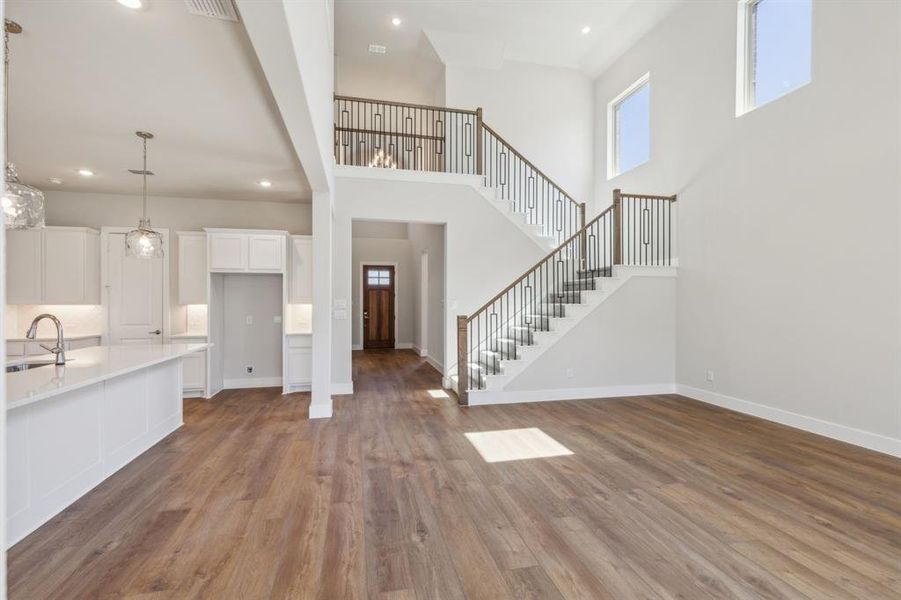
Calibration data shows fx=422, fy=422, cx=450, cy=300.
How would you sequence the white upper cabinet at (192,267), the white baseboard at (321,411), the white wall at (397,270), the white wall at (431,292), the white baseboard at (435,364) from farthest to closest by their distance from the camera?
the white wall at (397,270) → the white baseboard at (435,364) → the white wall at (431,292) → the white upper cabinet at (192,267) → the white baseboard at (321,411)

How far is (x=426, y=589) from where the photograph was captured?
2.07 m

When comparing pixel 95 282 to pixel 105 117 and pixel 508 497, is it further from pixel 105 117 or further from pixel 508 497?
pixel 508 497

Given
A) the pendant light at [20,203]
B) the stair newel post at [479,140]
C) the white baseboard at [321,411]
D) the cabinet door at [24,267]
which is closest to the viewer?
the pendant light at [20,203]

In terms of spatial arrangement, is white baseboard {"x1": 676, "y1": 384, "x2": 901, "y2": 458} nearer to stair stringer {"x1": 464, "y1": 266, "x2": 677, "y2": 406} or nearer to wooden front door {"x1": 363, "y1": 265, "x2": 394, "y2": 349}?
stair stringer {"x1": 464, "y1": 266, "x2": 677, "y2": 406}

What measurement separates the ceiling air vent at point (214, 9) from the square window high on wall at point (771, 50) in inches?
208

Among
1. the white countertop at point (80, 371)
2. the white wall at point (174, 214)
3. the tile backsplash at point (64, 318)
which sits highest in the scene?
the white wall at point (174, 214)

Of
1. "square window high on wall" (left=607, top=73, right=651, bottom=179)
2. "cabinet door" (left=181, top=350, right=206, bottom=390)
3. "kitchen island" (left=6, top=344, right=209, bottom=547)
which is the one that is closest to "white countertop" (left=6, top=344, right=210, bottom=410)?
"kitchen island" (left=6, top=344, right=209, bottom=547)

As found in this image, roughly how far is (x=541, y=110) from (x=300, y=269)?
17.3 feet

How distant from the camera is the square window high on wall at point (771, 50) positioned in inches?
174

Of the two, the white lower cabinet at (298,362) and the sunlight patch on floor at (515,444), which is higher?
the white lower cabinet at (298,362)

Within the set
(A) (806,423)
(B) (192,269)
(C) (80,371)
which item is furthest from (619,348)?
(B) (192,269)

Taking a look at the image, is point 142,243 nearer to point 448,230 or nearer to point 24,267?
point 24,267

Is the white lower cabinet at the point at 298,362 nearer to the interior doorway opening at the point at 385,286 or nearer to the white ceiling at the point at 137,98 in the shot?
the white ceiling at the point at 137,98

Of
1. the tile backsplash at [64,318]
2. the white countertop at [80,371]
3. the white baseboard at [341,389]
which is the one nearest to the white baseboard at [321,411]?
the white baseboard at [341,389]
